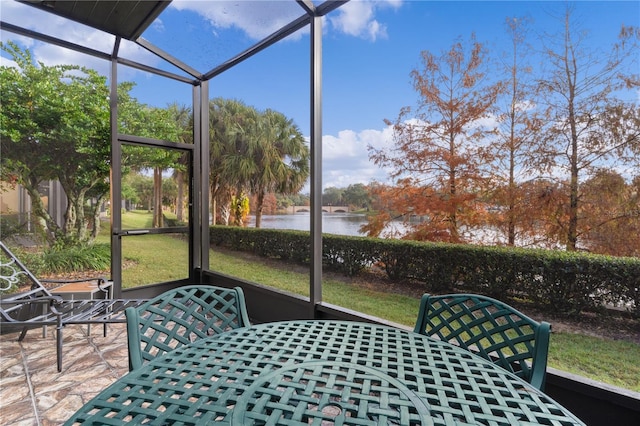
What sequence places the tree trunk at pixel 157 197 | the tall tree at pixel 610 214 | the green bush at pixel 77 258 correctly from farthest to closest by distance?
the tree trunk at pixel 157 197, the green bush at pixel 77 258, the tall tree at pixel 610 214

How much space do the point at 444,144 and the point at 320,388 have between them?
3173 mm

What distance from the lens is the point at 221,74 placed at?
4008 millimetres

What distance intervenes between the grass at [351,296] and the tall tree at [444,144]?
91 cm

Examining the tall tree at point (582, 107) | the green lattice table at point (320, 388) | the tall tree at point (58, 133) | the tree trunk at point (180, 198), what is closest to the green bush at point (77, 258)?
the tall tree at point (58, 133)

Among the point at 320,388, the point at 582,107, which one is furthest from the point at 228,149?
the point at 320,388

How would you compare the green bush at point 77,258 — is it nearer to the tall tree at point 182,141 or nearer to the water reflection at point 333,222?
the tall tree at point 182,141

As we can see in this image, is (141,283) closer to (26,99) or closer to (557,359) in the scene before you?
(26,99)

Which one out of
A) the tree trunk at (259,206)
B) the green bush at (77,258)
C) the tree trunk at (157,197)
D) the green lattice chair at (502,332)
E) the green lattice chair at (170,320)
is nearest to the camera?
the green lattice chair at (502,332)

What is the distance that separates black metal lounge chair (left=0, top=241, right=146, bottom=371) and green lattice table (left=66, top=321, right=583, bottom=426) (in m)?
1.63

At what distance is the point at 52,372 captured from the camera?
2377mm

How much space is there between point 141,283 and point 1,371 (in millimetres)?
1560

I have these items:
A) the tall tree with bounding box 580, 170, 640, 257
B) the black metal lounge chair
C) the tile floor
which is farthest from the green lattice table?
the tall tree with bounding box 580, 170, 640, 257

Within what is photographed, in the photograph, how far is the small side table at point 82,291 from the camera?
332cm

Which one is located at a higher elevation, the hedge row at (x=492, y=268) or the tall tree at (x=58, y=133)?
the tall tree at (x=58, y=133)
